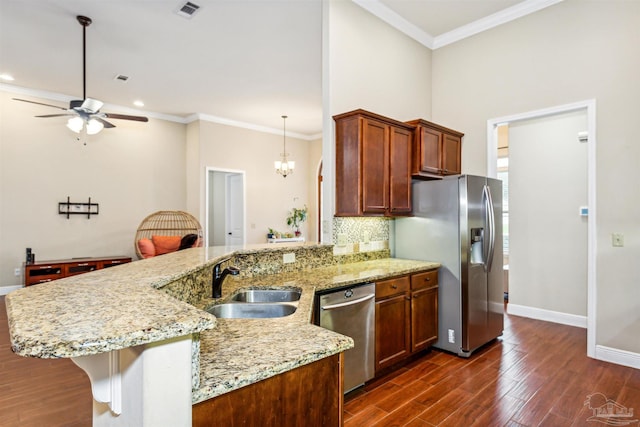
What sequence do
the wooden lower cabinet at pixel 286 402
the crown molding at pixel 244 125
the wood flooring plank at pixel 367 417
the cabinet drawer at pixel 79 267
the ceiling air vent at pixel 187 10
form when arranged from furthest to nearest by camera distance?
the crown molding at pixel 244 125, the cabinet drawer at pixel 79 267, the ceiling air vent at pixel 187 10, the wood flooring plank at pixel 367 417, the wooden lower cabinet at pixel 286 402

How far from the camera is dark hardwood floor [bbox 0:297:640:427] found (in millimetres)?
2344

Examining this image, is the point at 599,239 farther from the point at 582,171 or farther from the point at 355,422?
the point at 355,422

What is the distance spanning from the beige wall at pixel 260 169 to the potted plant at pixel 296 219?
12 cm

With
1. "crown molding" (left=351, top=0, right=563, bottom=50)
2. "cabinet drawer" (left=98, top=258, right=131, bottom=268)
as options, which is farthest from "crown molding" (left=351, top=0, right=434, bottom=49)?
"cabinet drawer" (left=98, top=258, right=131, bottom=268)

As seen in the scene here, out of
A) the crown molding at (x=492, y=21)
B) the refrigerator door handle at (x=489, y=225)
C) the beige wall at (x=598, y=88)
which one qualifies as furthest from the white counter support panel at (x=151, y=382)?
the crown molding at (x=492, y=21)

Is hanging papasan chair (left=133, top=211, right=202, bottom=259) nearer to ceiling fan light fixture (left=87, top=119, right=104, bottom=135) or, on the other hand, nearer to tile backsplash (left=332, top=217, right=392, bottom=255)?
ceiling fan light fixture (left=87, top=119, right=104, bottom=135)

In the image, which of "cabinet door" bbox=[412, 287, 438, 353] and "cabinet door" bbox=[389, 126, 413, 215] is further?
"cabinet door" bbox=[389, 126, 413, 215]

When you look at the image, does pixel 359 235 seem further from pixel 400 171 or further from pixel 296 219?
pixel 296 219

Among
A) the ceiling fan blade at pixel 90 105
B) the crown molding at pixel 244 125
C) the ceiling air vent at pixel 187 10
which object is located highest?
the ceiling air vent at pixel 187 10

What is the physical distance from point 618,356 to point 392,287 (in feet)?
7.15

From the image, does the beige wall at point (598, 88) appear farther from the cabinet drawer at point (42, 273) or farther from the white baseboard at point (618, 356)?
the cabinet drawer at point (42, 273)

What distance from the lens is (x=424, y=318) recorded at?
10.8ft

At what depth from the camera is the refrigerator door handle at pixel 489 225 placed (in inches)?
140

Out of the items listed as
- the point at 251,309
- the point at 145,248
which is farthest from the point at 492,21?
the point at 145,248
